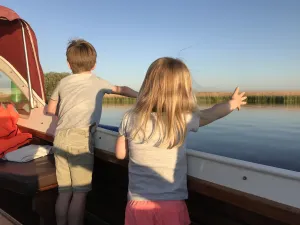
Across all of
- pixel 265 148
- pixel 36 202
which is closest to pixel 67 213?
pixel 36 202

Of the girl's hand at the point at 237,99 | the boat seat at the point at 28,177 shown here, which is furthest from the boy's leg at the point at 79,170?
the girl's hand at the point at 237,99

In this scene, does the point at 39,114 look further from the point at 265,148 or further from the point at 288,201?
the point at 265,148

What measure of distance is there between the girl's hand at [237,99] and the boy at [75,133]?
105cm

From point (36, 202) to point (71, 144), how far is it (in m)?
0.74

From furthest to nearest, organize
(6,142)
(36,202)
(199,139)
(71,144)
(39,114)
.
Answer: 1. (199,139)
2. (39,114)
3. (6,142)
4. (36,202)
5. (71,144)

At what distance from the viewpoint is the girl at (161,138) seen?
1535 mm

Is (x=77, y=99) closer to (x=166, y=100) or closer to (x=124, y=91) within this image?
(x=124, y=91)

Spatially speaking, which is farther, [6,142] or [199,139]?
[199,139]

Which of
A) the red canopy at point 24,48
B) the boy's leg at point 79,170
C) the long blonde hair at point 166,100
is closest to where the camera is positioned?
the long blonde hair at point 166,100

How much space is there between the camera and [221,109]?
169 centimetres

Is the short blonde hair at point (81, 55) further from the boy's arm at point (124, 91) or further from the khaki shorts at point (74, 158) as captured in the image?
the khaki shorts at point (74, 158)

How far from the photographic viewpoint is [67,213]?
2371 millimetres

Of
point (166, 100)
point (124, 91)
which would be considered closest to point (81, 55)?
point (124, 91)

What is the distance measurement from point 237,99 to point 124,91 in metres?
0.98
